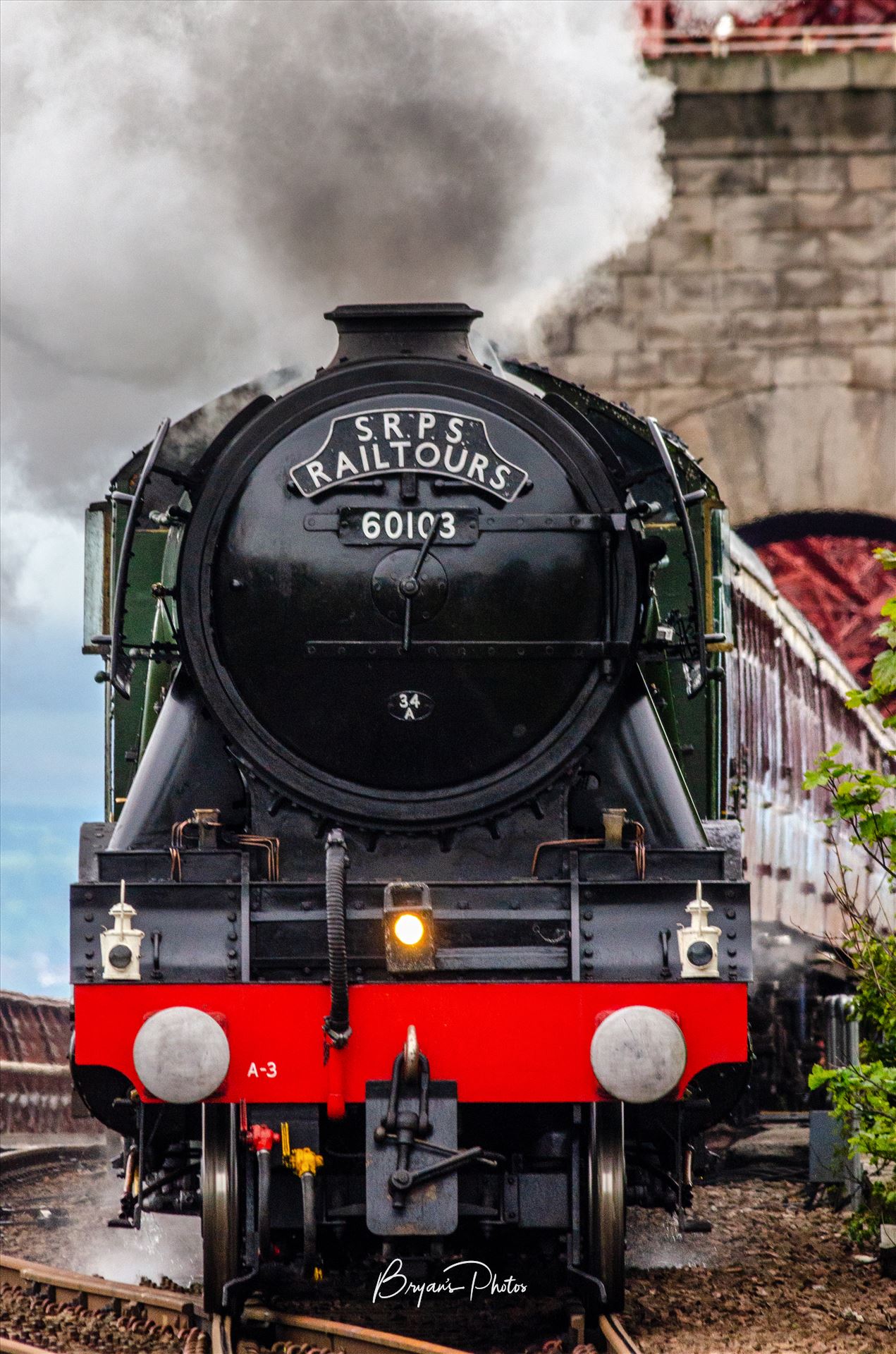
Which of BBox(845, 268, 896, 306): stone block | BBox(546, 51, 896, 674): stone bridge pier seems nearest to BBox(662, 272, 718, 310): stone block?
BBox(546, 51, 896, 674): stone bridge pier

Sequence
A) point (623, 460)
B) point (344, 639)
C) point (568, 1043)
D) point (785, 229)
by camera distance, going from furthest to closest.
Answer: point (785, 229), point (623, 460), point (344, 639), point (568, 1043)

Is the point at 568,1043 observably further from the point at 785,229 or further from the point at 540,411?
the point at 785,229

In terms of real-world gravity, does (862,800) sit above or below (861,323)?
below

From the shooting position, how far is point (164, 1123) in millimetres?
5402

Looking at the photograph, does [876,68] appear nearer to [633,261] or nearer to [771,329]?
[771,329]

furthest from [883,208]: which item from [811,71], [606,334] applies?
[606,334]

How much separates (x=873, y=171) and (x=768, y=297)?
1.14 meters

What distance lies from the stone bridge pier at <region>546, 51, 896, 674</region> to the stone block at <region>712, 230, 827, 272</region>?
1 centimetres

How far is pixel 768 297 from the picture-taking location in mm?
14352

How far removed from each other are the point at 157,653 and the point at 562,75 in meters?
3.57

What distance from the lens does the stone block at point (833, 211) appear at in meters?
14.2

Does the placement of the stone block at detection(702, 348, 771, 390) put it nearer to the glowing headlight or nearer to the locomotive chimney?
the locomotive chimney

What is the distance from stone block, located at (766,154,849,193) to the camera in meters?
14.2

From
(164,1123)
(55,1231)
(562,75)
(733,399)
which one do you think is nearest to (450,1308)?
(164,1123)
